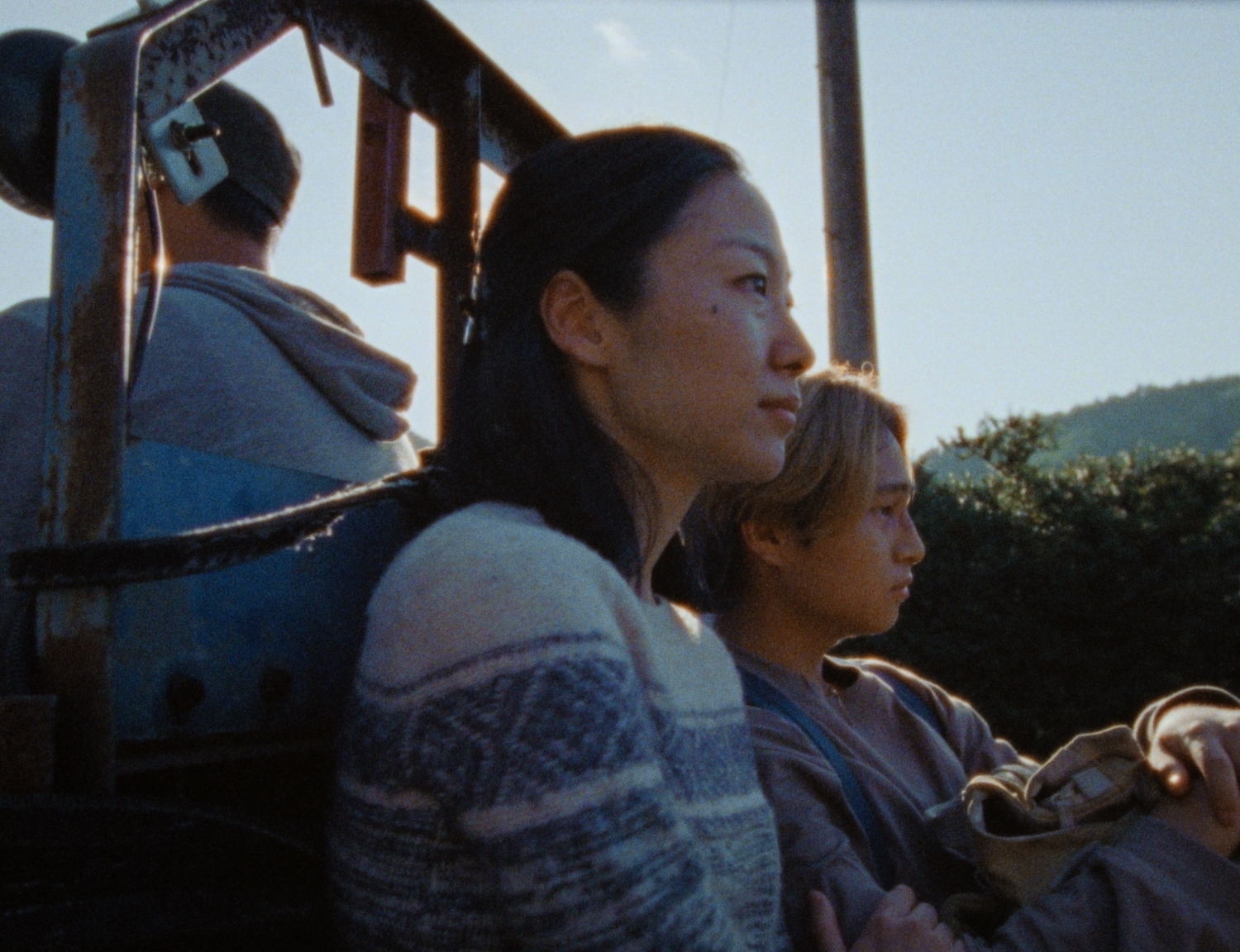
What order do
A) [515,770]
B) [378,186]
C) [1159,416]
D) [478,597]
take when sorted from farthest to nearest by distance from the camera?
[1159,416] → [378,186] → [478,597] → [515,770]

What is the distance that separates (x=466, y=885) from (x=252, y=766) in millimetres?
374

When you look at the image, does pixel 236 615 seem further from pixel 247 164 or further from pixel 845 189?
pixel 845 189

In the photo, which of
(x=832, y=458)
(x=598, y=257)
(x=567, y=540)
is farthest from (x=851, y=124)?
(x=567, y=540)

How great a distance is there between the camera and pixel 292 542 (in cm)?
132

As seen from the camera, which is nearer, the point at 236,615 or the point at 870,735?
the point at 236,615

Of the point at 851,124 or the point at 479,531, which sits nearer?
the point at 479,531

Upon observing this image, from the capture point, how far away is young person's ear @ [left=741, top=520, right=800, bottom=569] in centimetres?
237

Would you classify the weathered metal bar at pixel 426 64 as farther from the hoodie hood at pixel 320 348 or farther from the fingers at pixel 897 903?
the fingers at pixel 897 903

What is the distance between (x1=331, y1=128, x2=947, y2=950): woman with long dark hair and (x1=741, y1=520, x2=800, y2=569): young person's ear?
58cm

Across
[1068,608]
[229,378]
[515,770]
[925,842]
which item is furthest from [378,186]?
[1068,608]

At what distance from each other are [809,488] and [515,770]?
4.58 feet

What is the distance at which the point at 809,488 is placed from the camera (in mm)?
2330

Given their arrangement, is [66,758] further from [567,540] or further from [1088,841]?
[1088,841]

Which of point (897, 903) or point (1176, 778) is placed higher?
point (1176, 778)
